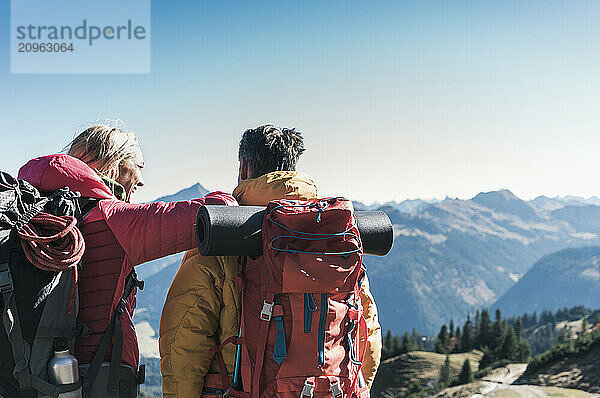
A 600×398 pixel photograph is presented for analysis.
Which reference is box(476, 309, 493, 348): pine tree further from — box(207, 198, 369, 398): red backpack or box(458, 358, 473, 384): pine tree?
box(207, 198, 369, 398): red backpack

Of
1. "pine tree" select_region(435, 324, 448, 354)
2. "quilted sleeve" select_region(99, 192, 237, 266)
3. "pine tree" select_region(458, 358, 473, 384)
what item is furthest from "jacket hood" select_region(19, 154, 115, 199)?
"pine tree" select_region(435, 324, 448, 354)

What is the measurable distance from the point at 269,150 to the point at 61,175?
129 cm

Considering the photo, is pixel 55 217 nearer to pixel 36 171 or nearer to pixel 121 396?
pixel 36 171

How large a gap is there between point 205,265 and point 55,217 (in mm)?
910

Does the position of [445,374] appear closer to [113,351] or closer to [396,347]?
[396,347]

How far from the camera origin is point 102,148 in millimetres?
3646

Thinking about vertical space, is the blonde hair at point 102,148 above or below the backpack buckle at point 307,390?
above

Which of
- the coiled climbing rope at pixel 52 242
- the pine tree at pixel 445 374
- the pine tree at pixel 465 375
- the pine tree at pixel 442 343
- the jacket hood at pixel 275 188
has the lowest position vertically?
the pine tree at pixel 442 343

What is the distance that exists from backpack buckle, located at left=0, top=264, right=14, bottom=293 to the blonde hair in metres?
0.89

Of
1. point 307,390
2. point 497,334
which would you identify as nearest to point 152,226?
point 307,390

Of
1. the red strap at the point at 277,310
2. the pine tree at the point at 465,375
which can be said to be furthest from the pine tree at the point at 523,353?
the red strap at the point at 277,310

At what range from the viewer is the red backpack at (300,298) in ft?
10.3

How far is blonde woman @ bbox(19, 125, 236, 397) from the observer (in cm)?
320

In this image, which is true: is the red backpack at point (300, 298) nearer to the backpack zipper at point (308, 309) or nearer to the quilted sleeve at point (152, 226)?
the backpack zipper at point (308, 309)
